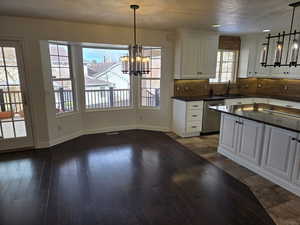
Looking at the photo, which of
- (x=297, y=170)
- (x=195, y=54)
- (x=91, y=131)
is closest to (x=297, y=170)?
(x=297, y=170)

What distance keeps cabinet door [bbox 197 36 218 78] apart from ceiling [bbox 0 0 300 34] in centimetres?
77

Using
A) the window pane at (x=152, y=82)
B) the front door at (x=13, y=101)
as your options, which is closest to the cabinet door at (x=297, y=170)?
the window pane at (x=152, y=82)

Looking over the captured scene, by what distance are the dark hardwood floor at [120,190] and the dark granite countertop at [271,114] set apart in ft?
3.39

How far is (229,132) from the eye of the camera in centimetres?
360

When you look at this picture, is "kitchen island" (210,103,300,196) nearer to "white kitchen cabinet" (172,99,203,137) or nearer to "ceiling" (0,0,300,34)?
"white kitchen cabinet" (172,99,203,137)

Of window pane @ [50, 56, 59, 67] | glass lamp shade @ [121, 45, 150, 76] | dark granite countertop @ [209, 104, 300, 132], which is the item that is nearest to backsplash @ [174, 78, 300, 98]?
dark granite countertop @ [209, 104, 300, 132]

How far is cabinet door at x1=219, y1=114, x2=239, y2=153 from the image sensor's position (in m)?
3.46

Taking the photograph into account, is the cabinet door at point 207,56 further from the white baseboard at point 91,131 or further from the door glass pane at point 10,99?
the door glass pane at point 10,99

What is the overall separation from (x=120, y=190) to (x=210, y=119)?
3.19 metres

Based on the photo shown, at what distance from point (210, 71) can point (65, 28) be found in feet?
12.1

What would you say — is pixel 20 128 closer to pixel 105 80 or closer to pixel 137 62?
pixel 105 80

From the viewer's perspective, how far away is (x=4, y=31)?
3578 mm

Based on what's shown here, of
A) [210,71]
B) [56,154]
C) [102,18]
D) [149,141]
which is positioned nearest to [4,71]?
[56,154]

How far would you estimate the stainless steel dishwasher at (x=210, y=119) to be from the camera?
4895 mm
